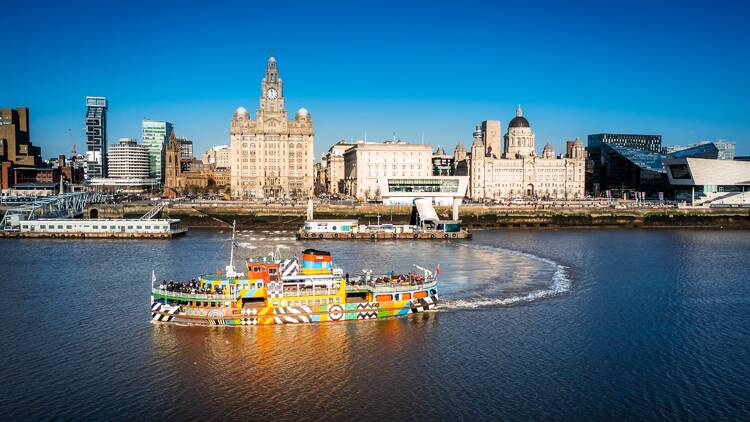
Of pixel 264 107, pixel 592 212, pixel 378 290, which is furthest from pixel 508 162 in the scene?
pixel 378 290

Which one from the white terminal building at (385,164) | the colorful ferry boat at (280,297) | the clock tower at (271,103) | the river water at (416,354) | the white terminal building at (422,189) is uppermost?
the clock tower at (271,103)

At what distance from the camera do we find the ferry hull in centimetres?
3547

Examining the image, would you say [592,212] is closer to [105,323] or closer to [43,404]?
[105,323]

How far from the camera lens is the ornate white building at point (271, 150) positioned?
5901 inches

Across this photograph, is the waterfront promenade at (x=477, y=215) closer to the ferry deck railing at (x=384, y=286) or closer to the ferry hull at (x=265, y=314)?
the ferry deck railing at (x=384, y=286)

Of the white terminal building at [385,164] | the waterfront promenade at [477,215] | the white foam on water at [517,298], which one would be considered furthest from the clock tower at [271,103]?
the white foam on water at [517,298]

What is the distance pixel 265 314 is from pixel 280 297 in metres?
1.29

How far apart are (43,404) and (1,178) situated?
162 meters

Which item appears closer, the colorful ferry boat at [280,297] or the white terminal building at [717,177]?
the colorful ferry boat at [280,297]

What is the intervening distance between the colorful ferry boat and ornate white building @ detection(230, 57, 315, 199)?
11187 cm

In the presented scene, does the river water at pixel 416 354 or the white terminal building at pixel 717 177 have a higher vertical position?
the white terminal building at pixel 717 177

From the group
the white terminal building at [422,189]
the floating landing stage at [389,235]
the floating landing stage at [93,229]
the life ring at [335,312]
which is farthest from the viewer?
the white terminal building at [422,189]

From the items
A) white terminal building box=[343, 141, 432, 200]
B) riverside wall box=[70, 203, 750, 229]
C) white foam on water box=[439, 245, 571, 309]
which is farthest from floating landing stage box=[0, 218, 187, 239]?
white terminal building box=[343, 141, 432, 200]

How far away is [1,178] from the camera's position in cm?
16175
